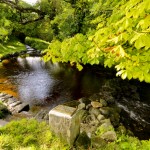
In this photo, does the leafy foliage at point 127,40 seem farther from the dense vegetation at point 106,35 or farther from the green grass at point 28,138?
the green grass at point 28,138

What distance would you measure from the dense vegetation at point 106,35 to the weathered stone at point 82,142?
228 cm

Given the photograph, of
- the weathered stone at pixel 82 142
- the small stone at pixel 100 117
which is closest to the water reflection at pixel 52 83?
the small stone at pixel 100 117

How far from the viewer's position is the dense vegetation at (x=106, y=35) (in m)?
2.29

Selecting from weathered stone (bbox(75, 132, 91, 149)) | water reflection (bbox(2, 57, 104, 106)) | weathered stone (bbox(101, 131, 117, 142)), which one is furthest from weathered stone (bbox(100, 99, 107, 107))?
weathered stone (bbox(75, 132, 91, 149))

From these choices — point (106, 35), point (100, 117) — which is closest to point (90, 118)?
point (100, 117)

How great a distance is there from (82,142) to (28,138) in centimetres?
160

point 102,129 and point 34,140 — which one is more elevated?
point 34,140

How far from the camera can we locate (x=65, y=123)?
5.44m

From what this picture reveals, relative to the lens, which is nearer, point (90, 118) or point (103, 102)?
point (90, 118)

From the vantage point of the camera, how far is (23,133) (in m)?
6.52

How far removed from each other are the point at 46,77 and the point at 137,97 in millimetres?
8711

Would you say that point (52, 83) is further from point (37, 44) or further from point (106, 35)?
point (37, 44)

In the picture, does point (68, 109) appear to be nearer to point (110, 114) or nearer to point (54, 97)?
point (110, 114)

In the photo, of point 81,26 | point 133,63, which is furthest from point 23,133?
point 81,26
